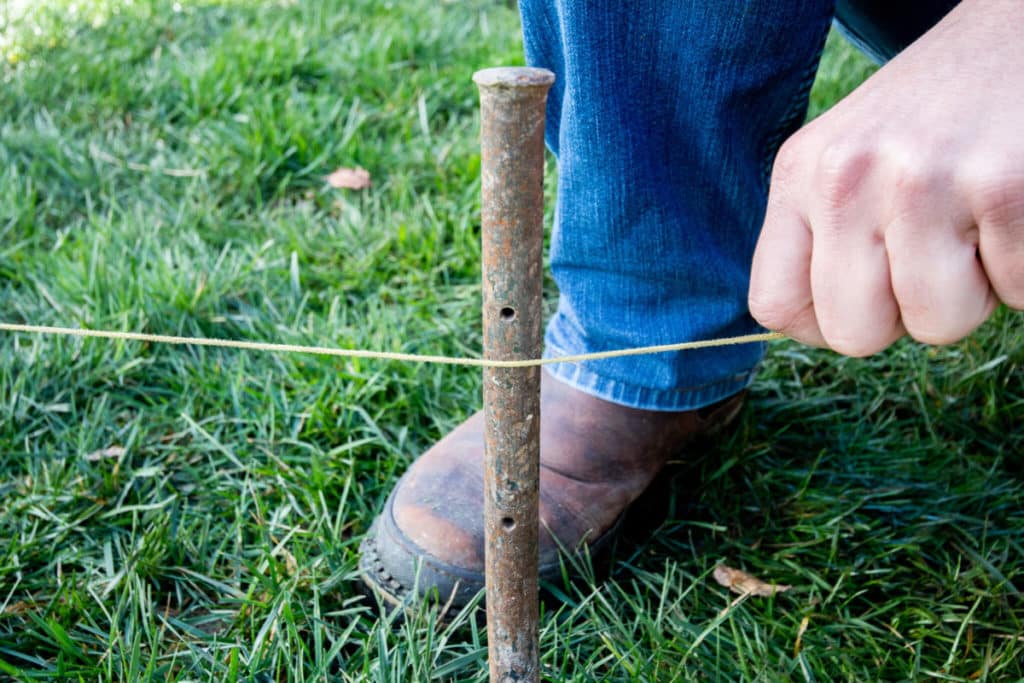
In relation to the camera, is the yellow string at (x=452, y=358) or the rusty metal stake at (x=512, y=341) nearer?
the rusty metal stake at (x=512, y=341)

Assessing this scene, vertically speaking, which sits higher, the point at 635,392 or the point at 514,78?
the point at 514,78

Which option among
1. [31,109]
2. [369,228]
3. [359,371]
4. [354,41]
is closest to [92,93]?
[31,109]

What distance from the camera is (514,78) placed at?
806 mm

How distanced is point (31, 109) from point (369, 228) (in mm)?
1318

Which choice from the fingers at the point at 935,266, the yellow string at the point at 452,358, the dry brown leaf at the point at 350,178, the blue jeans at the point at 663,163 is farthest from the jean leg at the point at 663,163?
the dry brown leaf at the point at 350,178

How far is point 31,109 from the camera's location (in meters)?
2.74

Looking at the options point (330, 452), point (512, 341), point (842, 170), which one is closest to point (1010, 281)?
point (842, 170)

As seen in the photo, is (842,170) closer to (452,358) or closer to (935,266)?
(935,266)

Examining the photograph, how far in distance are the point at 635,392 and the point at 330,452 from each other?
1.74 ft

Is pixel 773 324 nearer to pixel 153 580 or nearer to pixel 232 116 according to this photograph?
pixel 153 580

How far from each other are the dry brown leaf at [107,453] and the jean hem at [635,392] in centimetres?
78

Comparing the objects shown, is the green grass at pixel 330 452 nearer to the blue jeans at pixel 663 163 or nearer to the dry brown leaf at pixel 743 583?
the dry brown leaf at pixel 743 583

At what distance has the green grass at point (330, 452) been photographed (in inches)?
48.3

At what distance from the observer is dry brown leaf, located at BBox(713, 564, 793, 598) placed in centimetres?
133
